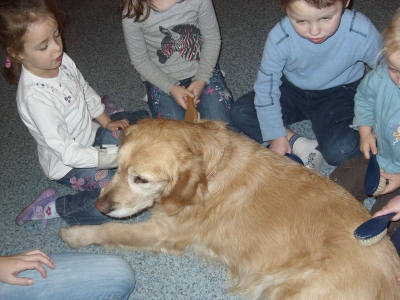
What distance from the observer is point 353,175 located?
2.11 metres

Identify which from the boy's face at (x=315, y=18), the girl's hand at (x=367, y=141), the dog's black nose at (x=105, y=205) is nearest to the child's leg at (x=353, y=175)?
the girl's hand at (x=367, y=141)

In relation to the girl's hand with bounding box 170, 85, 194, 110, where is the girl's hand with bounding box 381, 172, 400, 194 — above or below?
below

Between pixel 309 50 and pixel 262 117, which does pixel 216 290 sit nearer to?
pixel 262 117

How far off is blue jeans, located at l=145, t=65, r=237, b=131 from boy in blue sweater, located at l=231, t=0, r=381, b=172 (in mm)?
101

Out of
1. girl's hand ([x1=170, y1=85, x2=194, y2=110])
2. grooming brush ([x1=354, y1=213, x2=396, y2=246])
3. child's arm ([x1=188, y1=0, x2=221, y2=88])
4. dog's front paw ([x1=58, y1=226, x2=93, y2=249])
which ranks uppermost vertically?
child's arm ([x1=188, y1=0, x2=221, y2=88])

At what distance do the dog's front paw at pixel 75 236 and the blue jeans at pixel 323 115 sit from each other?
1.14 metres

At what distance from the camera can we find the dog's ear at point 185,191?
1690 mm

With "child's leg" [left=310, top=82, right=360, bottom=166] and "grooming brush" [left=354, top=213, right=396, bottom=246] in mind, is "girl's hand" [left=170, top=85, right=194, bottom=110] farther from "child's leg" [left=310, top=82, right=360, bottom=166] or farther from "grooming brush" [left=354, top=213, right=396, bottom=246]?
"grooming brush" [left=354, top=213, right=396, bottom=246]

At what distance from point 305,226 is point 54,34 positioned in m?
1.45

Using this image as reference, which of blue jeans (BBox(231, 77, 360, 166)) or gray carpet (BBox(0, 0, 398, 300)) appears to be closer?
gray carpet (BBox(0, 0, 398, 300))

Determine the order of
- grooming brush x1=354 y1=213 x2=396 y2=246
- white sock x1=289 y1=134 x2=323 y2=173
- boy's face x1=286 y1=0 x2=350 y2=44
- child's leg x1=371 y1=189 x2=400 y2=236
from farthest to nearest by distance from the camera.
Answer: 1. white sock x1=289 y1=134 x2=323 y2=173
2. child's leg x1=371 y1=189 x2=400 y2=236
3. boy's face x1=286 y1=0 x2=350 y2=44
4. grooming brush x1=354 y1=213 x2=396 y2=246

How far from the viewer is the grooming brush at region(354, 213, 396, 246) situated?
1493 mm

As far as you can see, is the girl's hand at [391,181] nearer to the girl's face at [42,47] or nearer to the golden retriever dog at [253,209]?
the golden retriever dog at [253,209]

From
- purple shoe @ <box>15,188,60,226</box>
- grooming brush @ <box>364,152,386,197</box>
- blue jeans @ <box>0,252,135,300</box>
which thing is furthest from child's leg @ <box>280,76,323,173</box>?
purple shoe @ <box>15,188,60,226</box>
